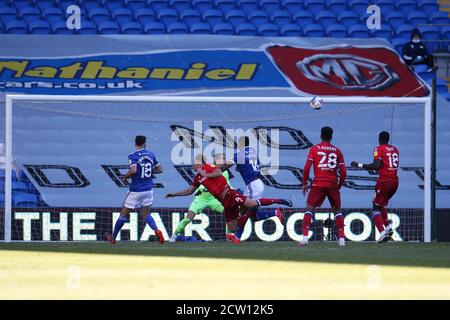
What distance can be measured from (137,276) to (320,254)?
3.88 m

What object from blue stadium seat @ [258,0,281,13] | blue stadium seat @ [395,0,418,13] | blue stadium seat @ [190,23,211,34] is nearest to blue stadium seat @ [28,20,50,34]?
blue stadium seat @ [190,23,211,34]

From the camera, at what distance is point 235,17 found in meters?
21.9

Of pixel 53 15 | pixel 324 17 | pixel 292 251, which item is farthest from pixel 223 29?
pixel 292 251

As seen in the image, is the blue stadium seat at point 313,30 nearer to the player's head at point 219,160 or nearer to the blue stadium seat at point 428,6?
the blue stadium seat at point 428,6

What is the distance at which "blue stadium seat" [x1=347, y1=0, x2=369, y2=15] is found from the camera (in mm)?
22428

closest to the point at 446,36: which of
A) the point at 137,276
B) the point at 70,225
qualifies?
the point at 70,225

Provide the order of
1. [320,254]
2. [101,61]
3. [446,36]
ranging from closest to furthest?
[320,254] → [101,61] → [446,36]

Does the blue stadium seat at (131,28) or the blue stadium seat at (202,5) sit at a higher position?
the blue stadium seat at (202,5)

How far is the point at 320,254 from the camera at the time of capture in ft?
44.0

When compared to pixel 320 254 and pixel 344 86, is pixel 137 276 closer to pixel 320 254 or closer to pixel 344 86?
pixel 320 254

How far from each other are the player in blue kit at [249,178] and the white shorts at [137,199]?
1.32 metres

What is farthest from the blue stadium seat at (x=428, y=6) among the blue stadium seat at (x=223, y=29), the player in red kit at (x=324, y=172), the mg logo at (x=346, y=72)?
the player in red kit at (x=324, y=172)

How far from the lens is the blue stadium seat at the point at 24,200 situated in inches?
730

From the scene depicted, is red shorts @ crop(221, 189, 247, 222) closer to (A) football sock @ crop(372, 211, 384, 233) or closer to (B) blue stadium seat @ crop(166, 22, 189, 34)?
(A) football sock @ crop(372, 211, 384, 233)
